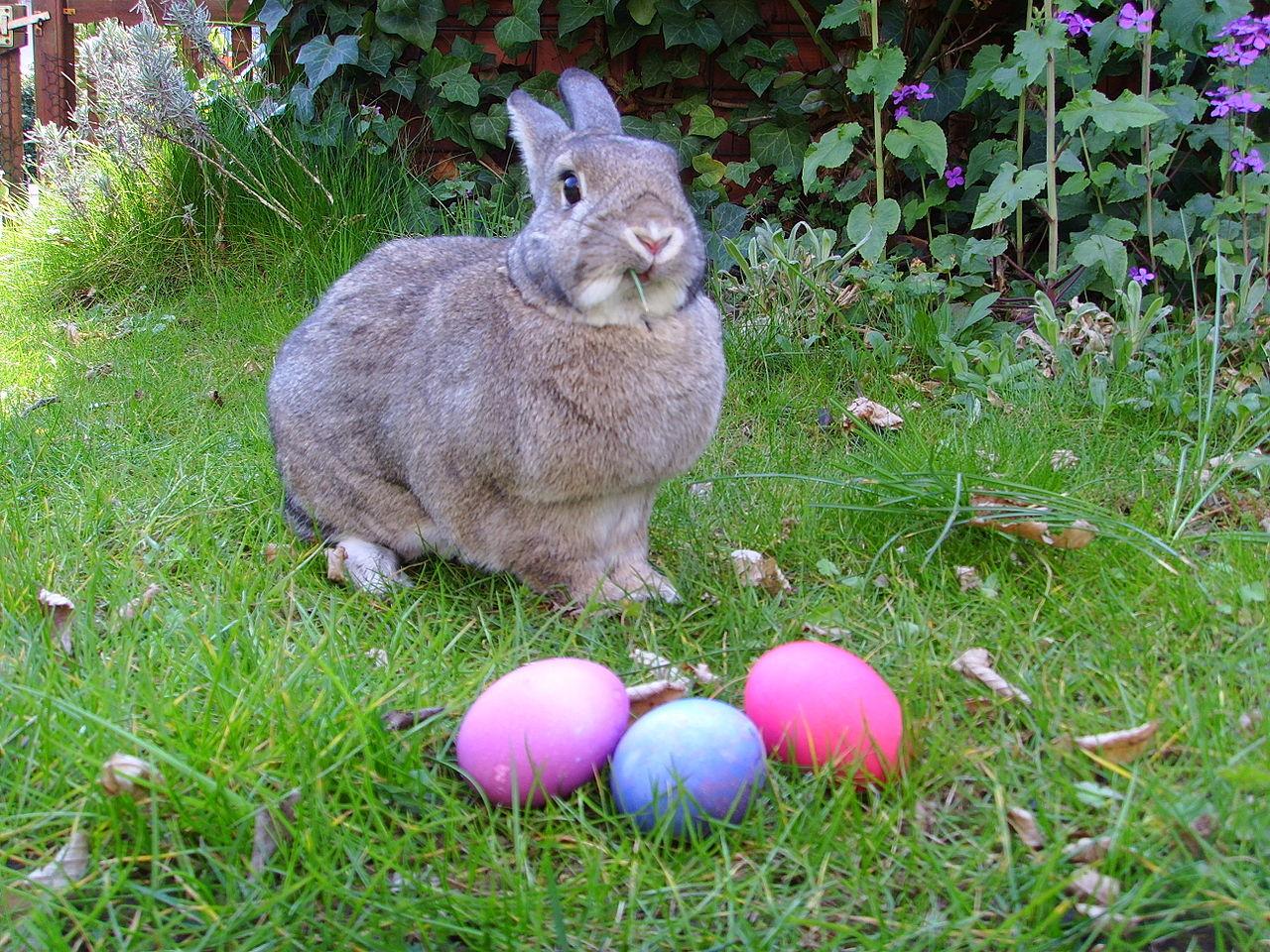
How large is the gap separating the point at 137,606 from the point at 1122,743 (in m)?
1.89

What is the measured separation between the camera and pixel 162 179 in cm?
561

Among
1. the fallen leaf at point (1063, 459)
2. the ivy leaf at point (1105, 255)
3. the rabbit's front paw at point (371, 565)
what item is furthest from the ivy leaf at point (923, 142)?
the rabbit's front paw at point (371, 565)

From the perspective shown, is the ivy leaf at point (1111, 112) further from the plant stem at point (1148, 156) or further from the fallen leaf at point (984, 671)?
the fallen leaf at point (984, 671)

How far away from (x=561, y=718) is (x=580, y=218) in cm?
103

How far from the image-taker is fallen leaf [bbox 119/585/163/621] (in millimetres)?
2295

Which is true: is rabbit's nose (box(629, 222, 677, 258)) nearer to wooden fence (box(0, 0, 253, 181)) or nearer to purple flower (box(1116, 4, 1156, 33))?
purple flower (box(1116, 4, 1156, 33))

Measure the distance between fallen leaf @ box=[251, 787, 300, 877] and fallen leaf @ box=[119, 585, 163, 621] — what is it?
83 cm

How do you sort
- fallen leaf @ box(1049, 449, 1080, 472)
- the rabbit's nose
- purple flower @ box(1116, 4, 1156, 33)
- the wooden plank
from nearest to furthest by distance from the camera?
the rabbit's nose, fallen leaf @ box(1049, 449, 1080, 472), purple flower @ box(1116, 4, 1156, 33), the wooden plank

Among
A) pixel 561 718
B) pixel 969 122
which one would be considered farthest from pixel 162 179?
pixel 561 718

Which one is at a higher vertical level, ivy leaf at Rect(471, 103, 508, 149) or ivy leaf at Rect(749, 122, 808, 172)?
ivy leaf at Rect(471, 103, 508, 149)

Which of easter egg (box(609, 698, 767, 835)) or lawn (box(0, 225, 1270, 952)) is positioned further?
easter egg (box(609, 698, 767, 835))

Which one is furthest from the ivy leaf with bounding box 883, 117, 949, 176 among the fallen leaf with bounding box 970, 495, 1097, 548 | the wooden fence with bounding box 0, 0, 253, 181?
the wooden fence with bounding box 0, 0, 253, 181

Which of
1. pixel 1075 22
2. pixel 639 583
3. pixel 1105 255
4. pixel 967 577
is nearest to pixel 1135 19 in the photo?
pixel 1075 22

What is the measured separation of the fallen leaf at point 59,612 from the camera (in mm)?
2205
